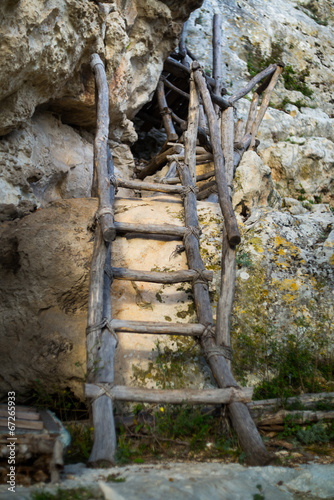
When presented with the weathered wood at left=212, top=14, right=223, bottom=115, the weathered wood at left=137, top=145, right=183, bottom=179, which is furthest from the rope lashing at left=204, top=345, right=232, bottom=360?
the weathered wood at left=212, top=14, right=223, bottom=115

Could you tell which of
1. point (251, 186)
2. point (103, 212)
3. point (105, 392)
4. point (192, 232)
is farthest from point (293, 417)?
point (251, 186)

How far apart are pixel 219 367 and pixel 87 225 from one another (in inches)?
81.6

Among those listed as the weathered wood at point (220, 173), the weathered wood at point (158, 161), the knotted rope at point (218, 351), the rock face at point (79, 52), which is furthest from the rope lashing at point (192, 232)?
the weathered wood at point (158, 161)

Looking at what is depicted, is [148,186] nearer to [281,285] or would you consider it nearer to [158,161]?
[281,285]

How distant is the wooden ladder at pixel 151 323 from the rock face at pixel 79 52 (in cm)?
50

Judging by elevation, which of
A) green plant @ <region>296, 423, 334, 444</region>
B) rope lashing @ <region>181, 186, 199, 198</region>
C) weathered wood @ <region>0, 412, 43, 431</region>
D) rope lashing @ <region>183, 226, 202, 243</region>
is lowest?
green plant @ <region>296, 423, 334, 444</region>

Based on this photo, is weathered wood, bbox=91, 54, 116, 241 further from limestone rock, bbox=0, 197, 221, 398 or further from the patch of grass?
the patch of grass

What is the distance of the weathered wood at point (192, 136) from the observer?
5912mm

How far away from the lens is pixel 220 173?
5055mm

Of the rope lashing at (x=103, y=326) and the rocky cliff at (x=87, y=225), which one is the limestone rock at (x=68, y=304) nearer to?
the rocky cliff at (x=87, y=225)

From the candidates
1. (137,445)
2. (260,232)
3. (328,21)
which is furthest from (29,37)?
(328,21)

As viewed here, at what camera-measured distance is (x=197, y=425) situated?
2.94 m

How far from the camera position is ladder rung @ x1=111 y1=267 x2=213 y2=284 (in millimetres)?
3891

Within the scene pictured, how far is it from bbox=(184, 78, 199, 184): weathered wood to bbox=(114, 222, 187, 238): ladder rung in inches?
53.6
